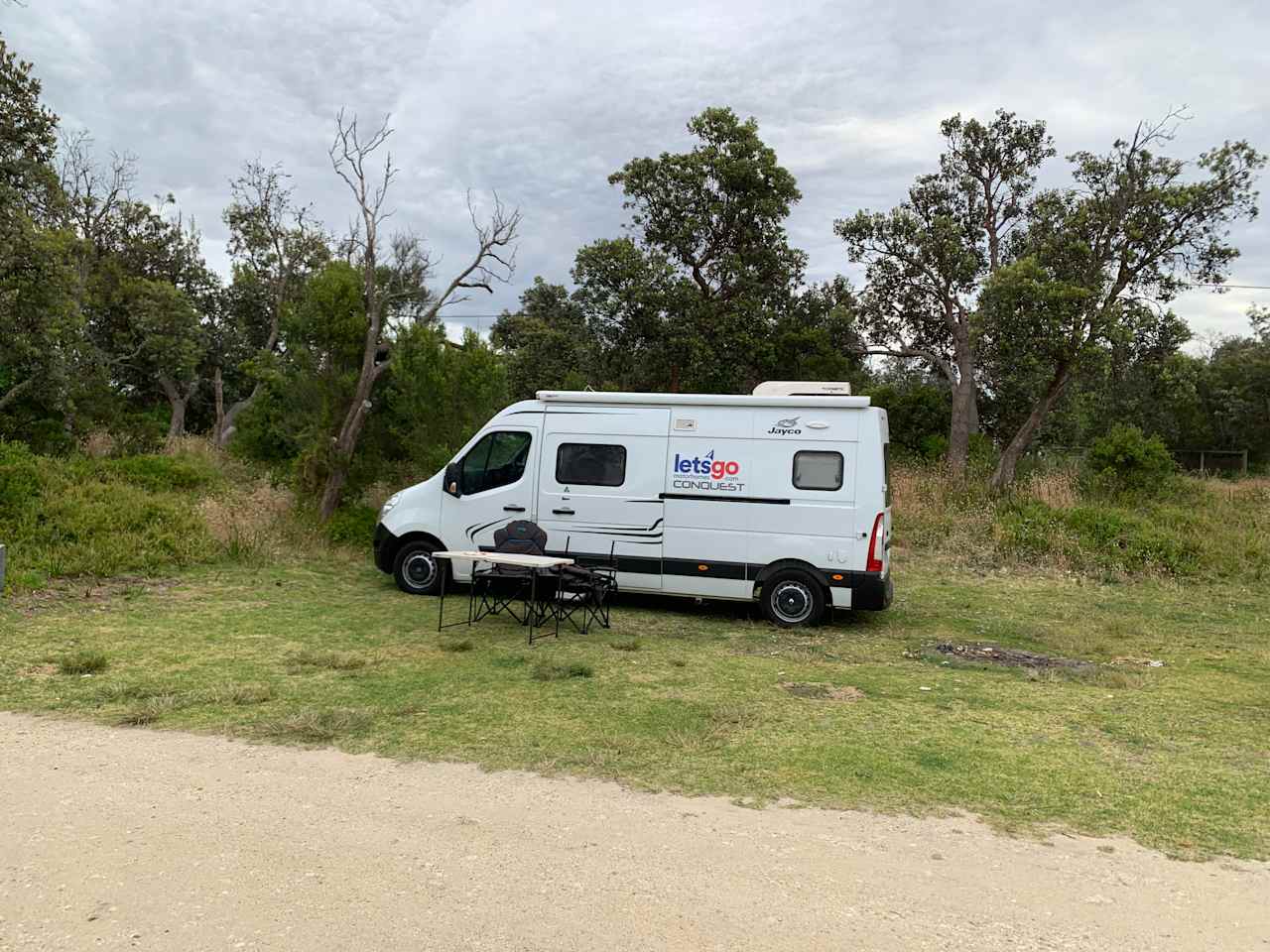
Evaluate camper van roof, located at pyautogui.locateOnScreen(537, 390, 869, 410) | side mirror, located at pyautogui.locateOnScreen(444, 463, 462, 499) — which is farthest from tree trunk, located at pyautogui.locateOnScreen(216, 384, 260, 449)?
camper van roof, located at pyautogui.locateOnScreen(537, 390, 869, 410)

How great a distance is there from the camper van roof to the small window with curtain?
0.51 metres

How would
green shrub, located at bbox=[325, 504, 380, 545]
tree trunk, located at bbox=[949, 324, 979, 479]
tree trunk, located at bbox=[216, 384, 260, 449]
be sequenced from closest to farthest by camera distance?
green shrub, located at bbox=[325, 504, 380, 545], tree trunk, located at bbox=[949, 324, 979, 479], tree trunk, located at bbox=[216, 384, 260, 449]

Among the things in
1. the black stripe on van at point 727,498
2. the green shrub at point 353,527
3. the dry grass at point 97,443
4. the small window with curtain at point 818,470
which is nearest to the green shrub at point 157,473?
the green shrub at point 353,527

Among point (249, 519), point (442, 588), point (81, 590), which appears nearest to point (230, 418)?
point (249, 519)

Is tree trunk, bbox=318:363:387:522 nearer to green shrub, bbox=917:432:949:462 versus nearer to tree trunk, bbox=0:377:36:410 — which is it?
tree trunk, bbox=0:377:36:410

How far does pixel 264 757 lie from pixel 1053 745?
4.37 metres

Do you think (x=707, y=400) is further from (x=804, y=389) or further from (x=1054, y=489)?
(x=1054, y=489)

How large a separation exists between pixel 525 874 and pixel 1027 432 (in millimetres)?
17586

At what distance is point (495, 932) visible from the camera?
2.88 meters

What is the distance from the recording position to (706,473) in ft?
30.0

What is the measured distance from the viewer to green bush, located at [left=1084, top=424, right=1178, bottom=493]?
17.1m

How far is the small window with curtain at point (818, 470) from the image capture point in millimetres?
8781

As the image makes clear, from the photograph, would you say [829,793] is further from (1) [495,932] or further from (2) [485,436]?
(2) [485,436]

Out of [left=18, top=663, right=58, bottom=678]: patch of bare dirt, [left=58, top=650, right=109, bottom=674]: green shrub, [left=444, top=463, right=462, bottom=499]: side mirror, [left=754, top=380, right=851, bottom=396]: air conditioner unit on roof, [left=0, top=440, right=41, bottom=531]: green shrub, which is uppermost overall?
[left=754, top=380, right=851, bottom=396]: air conditioner unit on roof
